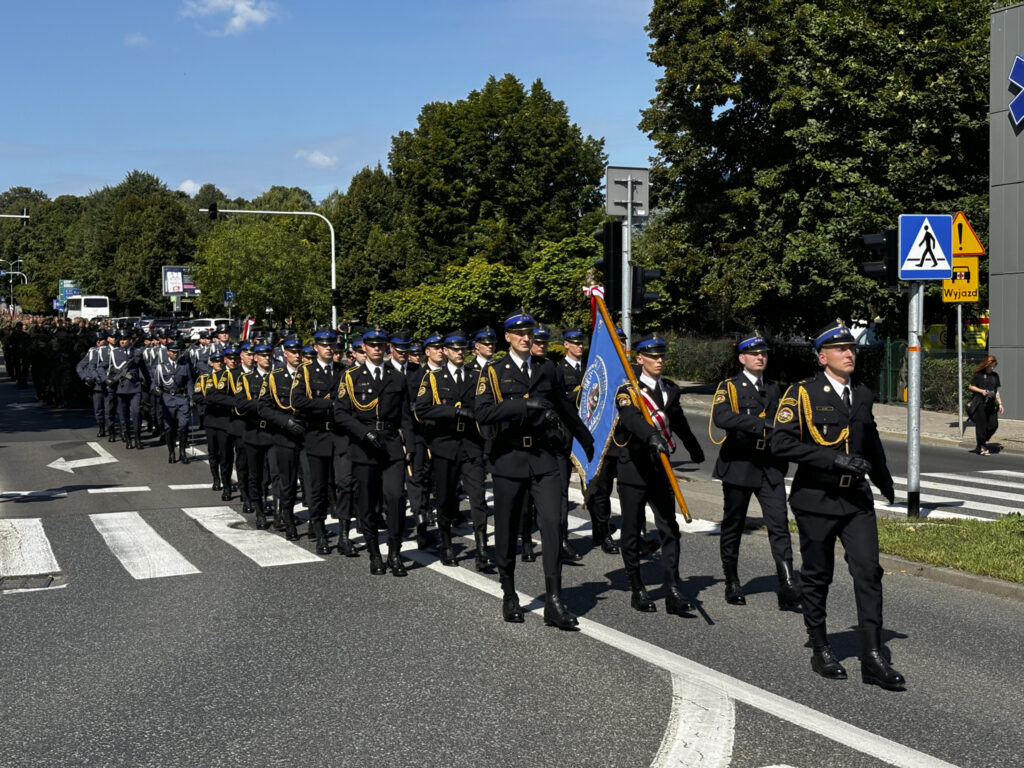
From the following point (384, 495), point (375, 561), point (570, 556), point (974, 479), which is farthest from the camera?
point (974, 479)

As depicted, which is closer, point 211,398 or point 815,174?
point 211,398

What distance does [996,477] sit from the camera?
15758 mm

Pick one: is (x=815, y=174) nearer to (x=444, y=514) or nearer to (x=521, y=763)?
(x=444, y=514)

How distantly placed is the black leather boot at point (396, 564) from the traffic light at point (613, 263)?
17.9ft

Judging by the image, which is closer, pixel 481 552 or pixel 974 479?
pixel 481 552

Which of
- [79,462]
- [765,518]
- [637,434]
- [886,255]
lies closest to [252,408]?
[637,434]

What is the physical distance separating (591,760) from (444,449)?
204 inches

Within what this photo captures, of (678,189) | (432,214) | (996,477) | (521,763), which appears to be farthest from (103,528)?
(432,214)

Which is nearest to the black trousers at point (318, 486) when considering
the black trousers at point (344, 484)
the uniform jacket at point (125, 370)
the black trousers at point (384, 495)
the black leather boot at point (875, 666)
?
the black trousers at point (344, 484)

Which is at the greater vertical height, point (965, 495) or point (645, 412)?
point (645, 412)

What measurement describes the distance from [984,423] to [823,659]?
14102 millimetres

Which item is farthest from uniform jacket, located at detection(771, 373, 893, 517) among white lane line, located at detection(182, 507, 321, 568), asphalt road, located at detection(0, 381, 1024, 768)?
white lane line, located at detection(182, 507, 321, 568)

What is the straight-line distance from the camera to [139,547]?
10.2m

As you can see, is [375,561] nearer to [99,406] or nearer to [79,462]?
[79,462]
